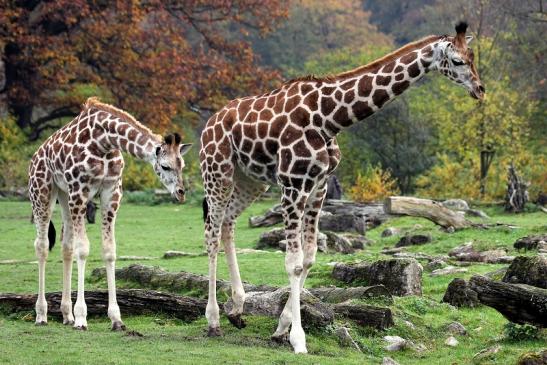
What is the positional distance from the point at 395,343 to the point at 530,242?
8.00 metres

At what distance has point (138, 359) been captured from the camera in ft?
31.4

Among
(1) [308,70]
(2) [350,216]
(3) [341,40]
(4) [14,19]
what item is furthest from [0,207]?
(3) [341,40]

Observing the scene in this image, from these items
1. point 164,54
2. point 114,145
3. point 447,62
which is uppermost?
point 164,54

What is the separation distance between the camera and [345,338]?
35.3 ft

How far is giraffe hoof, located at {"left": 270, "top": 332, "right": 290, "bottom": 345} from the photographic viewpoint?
10.7 meters

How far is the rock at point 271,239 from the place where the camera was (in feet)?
66.8

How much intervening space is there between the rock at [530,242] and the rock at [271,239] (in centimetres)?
473

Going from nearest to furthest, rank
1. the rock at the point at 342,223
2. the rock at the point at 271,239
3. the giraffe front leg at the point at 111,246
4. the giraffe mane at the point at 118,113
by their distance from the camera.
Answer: the giraffe front leg at the point at 111,246 < the giraffe mane at the point at 118,113 < the rock at the point at 271,239 < the rock at the point at 342,223

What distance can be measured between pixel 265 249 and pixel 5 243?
6.23 m

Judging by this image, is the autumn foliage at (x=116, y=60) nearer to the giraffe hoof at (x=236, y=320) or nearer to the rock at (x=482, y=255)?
the rock at (x=482, y=255)

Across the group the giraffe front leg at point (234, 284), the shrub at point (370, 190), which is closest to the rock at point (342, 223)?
the shrub at point (370, 190)

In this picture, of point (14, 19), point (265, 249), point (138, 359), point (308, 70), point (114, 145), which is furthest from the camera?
point (308, 70)

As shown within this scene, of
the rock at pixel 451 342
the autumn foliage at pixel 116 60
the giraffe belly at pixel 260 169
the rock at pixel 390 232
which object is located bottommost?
the rock at pixel 451 342

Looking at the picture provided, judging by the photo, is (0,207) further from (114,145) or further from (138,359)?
(138,359)
